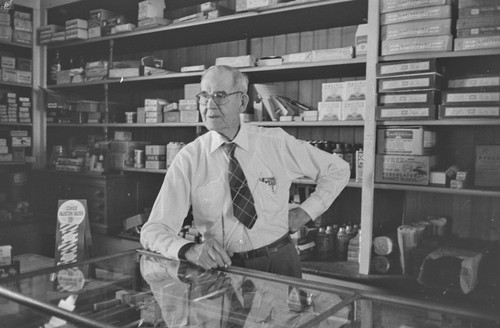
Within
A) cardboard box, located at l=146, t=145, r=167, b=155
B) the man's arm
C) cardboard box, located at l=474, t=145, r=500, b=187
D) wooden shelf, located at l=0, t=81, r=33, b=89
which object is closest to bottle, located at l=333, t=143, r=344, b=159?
the man's arm

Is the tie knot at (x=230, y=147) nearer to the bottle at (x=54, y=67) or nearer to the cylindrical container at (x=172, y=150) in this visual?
the cylindrical container at (x=172, y=150)

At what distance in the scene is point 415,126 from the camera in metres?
2.60

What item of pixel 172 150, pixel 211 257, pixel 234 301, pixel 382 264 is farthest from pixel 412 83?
pixel 172 150

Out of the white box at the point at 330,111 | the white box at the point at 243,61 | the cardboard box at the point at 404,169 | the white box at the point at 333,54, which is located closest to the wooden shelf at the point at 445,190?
the cardboard box at the point at 404,169

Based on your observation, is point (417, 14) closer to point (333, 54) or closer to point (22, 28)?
point (333, 54)

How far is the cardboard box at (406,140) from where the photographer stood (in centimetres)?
258

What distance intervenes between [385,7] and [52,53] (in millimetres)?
3375

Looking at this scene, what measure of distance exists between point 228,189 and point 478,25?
1.43 metres

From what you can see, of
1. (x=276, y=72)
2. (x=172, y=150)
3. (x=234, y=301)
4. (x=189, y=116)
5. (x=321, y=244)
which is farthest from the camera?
(x=172, y=150)

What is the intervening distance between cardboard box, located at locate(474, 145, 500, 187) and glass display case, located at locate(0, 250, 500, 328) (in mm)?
1498

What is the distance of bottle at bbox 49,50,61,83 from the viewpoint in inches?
184

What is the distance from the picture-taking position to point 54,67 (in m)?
4.71

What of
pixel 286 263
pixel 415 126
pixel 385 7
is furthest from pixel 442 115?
pixel 286 263

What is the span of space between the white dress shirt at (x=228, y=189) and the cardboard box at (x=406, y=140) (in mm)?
550
